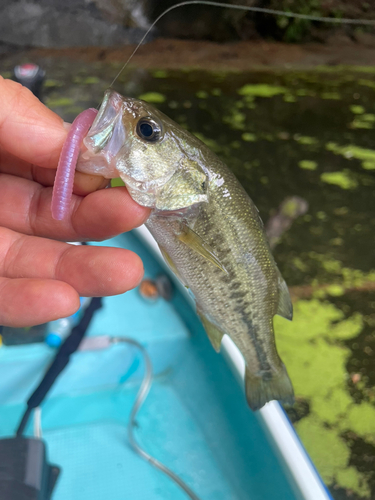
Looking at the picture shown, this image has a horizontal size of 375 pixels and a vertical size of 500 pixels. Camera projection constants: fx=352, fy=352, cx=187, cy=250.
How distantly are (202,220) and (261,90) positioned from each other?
447 centimetres

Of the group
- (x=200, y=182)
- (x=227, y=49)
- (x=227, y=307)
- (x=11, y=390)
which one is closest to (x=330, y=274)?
(x=227, y=307)

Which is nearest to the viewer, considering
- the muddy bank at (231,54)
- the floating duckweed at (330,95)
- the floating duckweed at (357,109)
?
the floating duckweed at (357,109)

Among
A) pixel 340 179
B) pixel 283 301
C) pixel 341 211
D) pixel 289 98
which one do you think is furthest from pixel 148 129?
pixel 289 98

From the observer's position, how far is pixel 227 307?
0.88m

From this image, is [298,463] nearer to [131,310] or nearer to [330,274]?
[131,310]

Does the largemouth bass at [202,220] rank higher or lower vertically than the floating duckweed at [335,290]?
higher

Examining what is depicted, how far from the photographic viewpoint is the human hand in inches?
27.5

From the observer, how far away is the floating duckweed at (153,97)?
12.8 ft

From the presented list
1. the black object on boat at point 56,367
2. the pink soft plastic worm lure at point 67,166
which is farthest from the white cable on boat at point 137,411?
the pink soft plastic worm lure at point 67,166

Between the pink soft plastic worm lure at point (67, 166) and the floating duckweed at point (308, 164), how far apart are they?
280 centimetres

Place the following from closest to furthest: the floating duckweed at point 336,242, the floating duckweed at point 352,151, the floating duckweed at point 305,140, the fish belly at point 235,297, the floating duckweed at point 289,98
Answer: the fish belly at point 235,297, the floating duckweed at point 336,242, the floating duckweed at point 352,151, the floating duckweed at point 305,140, the floating duckweed at point 289,98

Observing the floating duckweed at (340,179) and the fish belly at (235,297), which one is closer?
the fish belly at (235,297)

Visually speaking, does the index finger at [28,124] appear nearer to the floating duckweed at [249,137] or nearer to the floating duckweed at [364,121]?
the floating duckweed at [249,137]

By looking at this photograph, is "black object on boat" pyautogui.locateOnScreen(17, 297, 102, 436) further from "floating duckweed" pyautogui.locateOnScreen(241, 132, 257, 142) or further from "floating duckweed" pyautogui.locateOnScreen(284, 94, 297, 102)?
"floating duckweed" pyautogui.locateOnScreen(284, 94, 297, 102)
